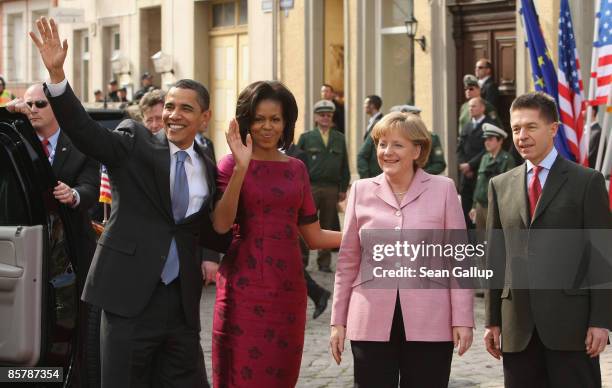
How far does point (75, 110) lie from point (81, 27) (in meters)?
26.2

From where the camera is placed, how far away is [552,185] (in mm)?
5781

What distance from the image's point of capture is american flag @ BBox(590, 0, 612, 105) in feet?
38.0

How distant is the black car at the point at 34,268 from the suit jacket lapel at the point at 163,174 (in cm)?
51

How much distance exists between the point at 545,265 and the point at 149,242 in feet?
5.56

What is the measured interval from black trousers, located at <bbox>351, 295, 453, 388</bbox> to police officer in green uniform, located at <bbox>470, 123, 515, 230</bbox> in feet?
23.2

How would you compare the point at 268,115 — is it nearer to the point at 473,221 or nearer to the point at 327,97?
the point at 473,221

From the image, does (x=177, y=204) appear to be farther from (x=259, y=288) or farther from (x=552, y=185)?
(x=552, y=185)

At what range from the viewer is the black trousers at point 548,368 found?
566 cm

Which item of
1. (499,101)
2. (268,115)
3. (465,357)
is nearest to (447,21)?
(499,101)

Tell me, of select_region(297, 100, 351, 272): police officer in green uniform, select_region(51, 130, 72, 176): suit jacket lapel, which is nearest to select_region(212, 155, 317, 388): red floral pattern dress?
select_region(51, 130, 72, 176): suit jacket lapel

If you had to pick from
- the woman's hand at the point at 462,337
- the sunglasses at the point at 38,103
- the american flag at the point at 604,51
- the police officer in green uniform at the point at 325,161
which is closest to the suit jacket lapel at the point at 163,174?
the woman's hand at the point at 462,337

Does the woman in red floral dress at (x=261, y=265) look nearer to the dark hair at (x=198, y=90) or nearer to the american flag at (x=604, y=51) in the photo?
the dark hair at (x=198, y=90)

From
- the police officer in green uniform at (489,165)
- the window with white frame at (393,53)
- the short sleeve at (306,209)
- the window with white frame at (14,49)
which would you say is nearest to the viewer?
the short sleeve at (306,209)

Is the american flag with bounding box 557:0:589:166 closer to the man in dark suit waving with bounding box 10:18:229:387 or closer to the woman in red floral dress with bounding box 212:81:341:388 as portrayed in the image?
the woman in red floral dress with bounding box 212:81:341:388
